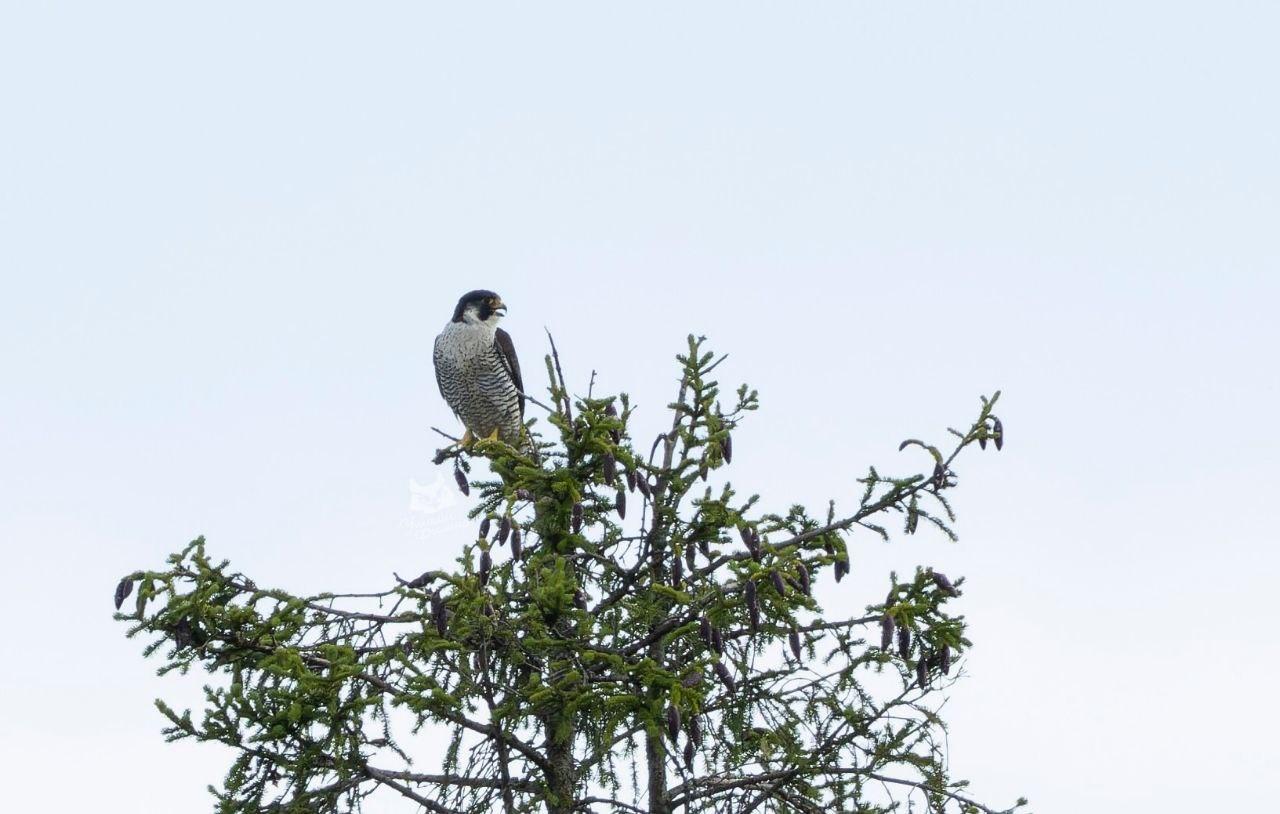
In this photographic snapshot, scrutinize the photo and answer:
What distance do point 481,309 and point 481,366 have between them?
0.61m

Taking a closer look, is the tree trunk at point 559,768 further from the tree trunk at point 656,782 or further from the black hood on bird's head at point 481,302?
the black hood on bird's head at point 481,302

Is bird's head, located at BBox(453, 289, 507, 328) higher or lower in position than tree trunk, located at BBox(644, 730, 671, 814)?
higher

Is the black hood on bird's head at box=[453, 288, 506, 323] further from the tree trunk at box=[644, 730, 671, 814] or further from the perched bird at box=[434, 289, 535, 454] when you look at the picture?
the tree trunk at box=[644, 730, 671, 814]

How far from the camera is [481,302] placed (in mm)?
13516

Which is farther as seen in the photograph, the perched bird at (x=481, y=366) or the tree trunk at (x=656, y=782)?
the perched bird at (x=481, y=366)

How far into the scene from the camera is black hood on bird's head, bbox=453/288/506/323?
43.8ft

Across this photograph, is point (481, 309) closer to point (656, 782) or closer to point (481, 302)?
point (481, 302)

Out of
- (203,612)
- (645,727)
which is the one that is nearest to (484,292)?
(203,612)

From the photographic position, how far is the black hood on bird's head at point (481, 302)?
1334cm

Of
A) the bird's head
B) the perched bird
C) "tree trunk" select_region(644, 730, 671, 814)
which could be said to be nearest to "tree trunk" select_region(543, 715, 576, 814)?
"tree trunk" select_region(644, 730, 671, 814)

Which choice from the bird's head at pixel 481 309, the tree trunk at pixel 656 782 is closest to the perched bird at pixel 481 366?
the bird's head at pixel 481 309

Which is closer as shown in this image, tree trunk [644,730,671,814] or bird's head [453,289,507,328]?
tree trunk [644,730,671,814]

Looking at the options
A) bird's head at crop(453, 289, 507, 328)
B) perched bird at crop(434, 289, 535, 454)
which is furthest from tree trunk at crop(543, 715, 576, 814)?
bird's head at crop(453, 289, 507, 328)

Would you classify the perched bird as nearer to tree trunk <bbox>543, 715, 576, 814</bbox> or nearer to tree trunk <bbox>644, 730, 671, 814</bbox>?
tree trunk <bbox>543, 715, 576, 814</bbox>
